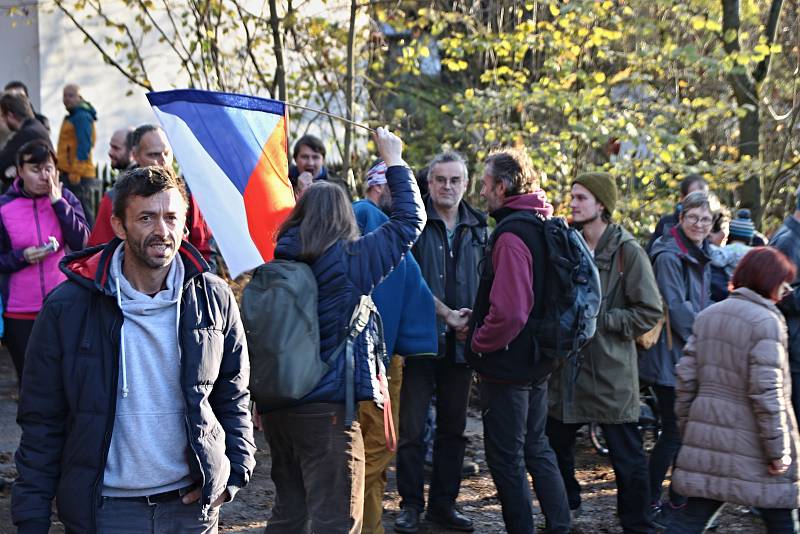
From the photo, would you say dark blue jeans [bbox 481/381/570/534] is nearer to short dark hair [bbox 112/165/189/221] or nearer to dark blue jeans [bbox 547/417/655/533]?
dark blue jeans [bbox 547/417/655/533]

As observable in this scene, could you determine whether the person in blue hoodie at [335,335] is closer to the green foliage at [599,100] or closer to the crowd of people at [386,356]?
the crowd of people at [386,356]

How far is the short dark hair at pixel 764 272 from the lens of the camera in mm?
5383

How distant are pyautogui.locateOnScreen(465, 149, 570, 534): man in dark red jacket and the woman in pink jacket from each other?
260cm

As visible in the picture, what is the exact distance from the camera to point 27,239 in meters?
6.61

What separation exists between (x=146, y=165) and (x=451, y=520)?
9.76 ft

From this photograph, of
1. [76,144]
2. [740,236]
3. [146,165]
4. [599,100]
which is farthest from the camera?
[76,144]

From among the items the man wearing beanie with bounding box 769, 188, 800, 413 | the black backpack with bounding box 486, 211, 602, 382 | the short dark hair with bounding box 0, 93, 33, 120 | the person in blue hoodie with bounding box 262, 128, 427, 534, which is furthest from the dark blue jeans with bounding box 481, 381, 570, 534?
the short dark hair with bounding box 0, 93, 33, 120

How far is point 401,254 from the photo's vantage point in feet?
16.2

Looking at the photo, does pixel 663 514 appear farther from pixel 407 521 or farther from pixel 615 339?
pixel 407 521

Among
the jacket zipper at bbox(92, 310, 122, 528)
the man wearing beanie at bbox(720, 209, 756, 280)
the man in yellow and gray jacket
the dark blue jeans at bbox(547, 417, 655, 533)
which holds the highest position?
the man in yellow and gray jacket

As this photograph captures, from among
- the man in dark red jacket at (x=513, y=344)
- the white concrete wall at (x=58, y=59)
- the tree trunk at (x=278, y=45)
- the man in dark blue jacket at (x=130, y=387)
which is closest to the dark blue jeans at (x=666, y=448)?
the man in dark red jacket at (x=513, y=344)

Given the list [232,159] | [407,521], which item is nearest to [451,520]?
[407,521]

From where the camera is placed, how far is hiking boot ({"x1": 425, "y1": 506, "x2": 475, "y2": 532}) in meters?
6.89

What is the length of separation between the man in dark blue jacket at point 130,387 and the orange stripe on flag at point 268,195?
1.82 m
